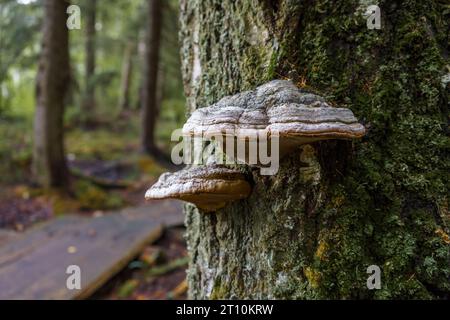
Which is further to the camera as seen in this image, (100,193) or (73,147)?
(73,147)

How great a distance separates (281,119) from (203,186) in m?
0.48

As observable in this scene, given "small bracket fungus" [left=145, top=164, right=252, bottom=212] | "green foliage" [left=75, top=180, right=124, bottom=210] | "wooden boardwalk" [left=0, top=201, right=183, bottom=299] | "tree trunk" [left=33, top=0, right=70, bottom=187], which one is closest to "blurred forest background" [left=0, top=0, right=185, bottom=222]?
"green foliage" [left=75, top=180, right=124, bottom=210]

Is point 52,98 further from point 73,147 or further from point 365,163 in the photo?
point 365,163

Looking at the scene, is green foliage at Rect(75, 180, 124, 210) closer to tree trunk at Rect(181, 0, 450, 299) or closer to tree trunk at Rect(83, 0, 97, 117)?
tree trunk at Rect(181, 0, 450, 299)

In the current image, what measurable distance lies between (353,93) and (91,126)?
51.6 ft

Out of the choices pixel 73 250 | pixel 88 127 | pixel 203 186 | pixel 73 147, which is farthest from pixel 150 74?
pixel 203 186

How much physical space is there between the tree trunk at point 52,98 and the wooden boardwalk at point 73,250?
1.66 metres

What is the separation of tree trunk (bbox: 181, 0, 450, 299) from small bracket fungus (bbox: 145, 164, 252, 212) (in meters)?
0.19

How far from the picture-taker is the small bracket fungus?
66.0 inches

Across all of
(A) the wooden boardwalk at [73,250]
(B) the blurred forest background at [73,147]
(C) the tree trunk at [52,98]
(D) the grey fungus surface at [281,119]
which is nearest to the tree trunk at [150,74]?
(B) the blurred forest background at [73,147]

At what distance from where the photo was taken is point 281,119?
55.6 inches

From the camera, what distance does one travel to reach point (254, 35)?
1993 millimetres
